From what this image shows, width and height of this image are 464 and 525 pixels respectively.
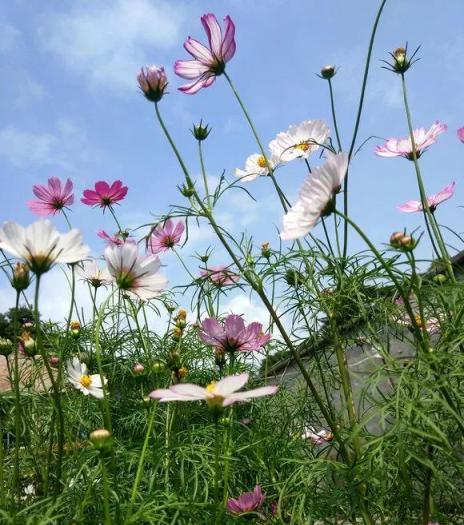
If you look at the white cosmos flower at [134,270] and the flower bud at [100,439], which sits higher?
the white cosmos flower at [134,270]

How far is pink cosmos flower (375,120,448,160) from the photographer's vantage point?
4.08ft

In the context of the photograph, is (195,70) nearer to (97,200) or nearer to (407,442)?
(97,200)

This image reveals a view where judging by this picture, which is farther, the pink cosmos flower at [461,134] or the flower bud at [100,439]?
the pink cosmos flower at [461,134]

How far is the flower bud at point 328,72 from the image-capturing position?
1.30 m

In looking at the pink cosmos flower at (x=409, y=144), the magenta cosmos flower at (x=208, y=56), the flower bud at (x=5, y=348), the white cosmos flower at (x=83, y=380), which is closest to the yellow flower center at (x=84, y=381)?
the white cosmos flower at (x=83, y=380)

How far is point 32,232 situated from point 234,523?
1.76 feet

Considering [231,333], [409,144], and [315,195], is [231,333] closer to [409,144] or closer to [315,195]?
[315,195]

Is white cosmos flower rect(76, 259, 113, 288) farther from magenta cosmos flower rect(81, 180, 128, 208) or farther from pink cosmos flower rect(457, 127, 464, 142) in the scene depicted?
pink cosmos flower rect(457, 127, 464, 142)

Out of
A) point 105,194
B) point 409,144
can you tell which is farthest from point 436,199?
point 105,194

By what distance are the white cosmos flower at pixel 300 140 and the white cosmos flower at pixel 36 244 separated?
24.6 inches

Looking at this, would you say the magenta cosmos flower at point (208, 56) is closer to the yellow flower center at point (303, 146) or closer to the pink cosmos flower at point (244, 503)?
the yellow flower center at point (303, 146)

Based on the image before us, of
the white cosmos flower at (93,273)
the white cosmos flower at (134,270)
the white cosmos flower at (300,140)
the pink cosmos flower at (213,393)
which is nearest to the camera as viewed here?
the pink cosmos flower at (213,393)

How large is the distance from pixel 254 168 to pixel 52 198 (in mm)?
487

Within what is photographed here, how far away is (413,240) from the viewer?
0.80 meters
